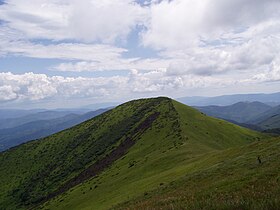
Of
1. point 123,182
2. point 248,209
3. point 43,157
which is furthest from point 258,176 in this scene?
point 43,157

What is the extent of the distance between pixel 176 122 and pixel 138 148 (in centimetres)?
1907

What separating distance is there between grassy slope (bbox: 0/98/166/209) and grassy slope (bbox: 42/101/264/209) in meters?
25.4

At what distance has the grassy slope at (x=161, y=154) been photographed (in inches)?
2526

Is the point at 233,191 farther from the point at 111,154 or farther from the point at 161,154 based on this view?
the point at 111,154

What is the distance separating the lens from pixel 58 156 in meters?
157

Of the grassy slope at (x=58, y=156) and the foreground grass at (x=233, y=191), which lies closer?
the foreground grass at (x=233, y=191)

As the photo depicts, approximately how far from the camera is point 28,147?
7402 inches

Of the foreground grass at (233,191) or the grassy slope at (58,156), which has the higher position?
the foreground grass at (233,191)

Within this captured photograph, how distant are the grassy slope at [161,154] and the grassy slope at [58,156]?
2542 centimetres

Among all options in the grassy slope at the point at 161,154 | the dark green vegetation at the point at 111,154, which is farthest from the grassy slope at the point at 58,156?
the grassy slope at the point at 161,154

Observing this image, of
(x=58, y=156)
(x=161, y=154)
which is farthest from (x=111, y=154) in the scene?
(x=161, y=154)

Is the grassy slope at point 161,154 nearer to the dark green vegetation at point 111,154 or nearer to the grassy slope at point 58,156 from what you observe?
the dark green vegetation at point 111,154

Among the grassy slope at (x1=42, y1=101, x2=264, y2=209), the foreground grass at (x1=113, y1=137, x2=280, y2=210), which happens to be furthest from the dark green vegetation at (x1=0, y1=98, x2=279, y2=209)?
the foreground grass at (x1=113, y1=137, x2=280, y2=210)

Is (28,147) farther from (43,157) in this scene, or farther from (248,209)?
(248,209)
